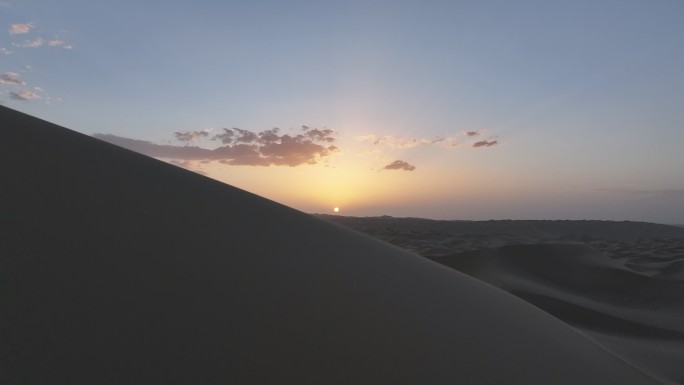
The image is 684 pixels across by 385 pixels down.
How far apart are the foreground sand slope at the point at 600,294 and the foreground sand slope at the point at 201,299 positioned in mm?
516

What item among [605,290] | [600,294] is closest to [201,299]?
[600,294]

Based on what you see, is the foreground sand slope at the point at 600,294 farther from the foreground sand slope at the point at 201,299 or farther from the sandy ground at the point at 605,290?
the foreground sand slope at the point at 201,299

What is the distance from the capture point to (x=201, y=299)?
0.96m

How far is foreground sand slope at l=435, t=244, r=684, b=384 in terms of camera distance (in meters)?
1.95

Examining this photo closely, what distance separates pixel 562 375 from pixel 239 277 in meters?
0.99

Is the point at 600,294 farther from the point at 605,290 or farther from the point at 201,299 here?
the point at 201,299

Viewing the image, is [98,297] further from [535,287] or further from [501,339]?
[535,287]

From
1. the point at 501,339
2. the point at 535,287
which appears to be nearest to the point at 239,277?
the point at 501,339

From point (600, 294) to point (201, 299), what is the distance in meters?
3.19

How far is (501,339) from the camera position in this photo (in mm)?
1348

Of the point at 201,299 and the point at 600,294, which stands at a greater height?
the point at 201,299

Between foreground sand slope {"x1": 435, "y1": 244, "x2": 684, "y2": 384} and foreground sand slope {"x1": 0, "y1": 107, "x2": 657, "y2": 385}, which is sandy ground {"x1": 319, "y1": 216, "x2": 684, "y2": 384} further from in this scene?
foreground sand slope {"x1": 0, "y1": 107, "x2": 657, "y2": 385}

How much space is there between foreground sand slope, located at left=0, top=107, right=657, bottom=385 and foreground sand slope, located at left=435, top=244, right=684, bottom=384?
20.3 inches

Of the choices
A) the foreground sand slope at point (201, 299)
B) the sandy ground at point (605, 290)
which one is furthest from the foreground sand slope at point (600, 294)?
the foreground sand slope at point (201, 299)
